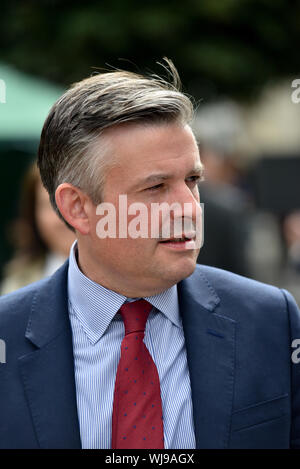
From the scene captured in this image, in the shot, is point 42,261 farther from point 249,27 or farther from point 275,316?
point 249,27

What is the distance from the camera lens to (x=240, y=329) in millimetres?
2357

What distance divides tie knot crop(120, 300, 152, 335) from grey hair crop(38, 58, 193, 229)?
1.07 feet

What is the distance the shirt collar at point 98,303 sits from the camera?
2334mm

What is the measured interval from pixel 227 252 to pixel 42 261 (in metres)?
1.43

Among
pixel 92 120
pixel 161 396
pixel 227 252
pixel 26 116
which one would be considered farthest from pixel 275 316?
pixel 26 116

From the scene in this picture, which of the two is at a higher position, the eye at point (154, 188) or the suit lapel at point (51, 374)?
the eye at point (154, 188)

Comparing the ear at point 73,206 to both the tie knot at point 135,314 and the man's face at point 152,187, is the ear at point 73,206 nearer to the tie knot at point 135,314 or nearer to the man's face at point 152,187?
the man's face at point 152,187

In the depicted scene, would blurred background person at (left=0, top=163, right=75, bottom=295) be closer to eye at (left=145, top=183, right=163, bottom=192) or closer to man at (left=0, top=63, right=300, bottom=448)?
man at (left=0, top=63, right=300, bottom=448)

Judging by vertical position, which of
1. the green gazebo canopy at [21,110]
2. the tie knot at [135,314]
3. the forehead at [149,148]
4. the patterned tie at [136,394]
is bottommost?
the patterned tie at [136,394]

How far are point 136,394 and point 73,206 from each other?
1.94 feet

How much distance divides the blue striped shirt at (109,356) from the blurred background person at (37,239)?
185 cm

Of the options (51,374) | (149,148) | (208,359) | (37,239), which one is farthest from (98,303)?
(37,239)

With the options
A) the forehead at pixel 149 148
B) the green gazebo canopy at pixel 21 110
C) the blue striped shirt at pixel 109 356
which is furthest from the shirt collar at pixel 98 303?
the green gazebo canopy at pixel 21 110

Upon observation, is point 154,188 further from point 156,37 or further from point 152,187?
point 156,37
